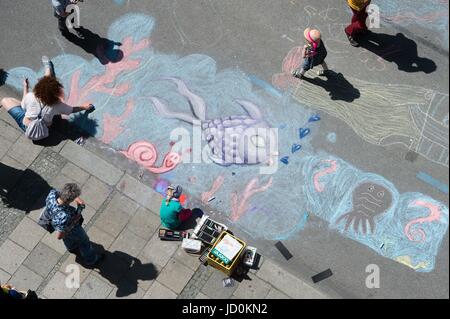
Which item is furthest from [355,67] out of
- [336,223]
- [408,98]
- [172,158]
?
[172,158]

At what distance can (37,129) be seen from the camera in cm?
1050

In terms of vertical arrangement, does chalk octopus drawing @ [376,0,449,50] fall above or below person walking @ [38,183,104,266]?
above

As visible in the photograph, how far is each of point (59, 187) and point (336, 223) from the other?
16.4 ft

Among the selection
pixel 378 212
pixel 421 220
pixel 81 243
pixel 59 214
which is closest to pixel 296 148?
pixel 378 212

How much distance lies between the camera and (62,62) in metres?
11.5

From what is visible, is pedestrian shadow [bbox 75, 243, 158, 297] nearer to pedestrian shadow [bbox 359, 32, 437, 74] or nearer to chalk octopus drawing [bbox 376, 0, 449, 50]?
pedestrian shadow [bbox 359, 32, 437, 74]

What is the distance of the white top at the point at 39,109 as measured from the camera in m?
10.4

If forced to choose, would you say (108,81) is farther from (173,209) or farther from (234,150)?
(173,209)

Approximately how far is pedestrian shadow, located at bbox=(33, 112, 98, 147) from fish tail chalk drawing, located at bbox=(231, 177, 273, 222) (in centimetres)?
296

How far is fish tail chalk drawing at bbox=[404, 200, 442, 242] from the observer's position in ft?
32.7

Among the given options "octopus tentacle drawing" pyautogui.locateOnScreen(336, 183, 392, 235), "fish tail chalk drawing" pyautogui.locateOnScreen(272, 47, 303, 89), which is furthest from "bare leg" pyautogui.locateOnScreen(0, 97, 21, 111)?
"octopus tentacle drawing" pyautogui.locateOnScreen(336, 183, 392, 235)

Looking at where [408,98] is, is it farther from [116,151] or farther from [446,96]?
[116,151]

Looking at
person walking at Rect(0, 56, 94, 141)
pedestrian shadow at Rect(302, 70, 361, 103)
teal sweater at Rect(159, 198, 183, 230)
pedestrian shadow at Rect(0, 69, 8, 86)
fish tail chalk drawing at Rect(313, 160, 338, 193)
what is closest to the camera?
teal sweater at Rect(159, 198, 183, 230)

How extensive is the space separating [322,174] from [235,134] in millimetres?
1745
